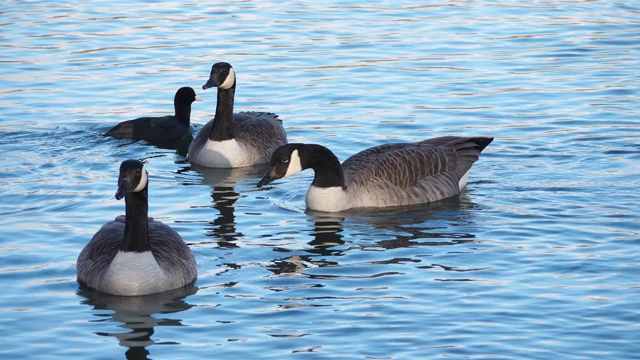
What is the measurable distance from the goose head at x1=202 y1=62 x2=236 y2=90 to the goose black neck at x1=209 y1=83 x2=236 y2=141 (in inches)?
3.9

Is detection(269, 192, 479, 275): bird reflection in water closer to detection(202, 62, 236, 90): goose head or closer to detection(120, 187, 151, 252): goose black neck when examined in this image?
detection(120, 187, 151, 252): goose black neck

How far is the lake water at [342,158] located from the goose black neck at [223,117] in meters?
0.74

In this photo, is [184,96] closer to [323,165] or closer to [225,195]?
[225,195]

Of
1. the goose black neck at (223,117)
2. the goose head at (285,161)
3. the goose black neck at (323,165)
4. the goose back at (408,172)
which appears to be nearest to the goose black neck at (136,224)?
the goose head at (285,161)

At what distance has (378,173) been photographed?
16484mm

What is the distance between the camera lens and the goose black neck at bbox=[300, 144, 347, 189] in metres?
16.2

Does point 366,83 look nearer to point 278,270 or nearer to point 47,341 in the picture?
point 278,270

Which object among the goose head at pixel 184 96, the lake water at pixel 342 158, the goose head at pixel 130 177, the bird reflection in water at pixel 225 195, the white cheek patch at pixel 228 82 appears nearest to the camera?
the lake water at pixel 342 158

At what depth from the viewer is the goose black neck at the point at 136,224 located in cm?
1265

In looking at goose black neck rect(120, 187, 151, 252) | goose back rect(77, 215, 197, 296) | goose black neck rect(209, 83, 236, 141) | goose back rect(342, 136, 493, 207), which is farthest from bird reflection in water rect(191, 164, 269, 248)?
goose black neck rect(120, 187, 151, 252)

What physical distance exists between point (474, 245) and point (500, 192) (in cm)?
263

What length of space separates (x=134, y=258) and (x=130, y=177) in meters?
0.82

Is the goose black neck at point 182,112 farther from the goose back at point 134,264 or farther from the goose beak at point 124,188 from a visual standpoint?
the goose beak at point 124,188

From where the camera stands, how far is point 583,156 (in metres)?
18.4
